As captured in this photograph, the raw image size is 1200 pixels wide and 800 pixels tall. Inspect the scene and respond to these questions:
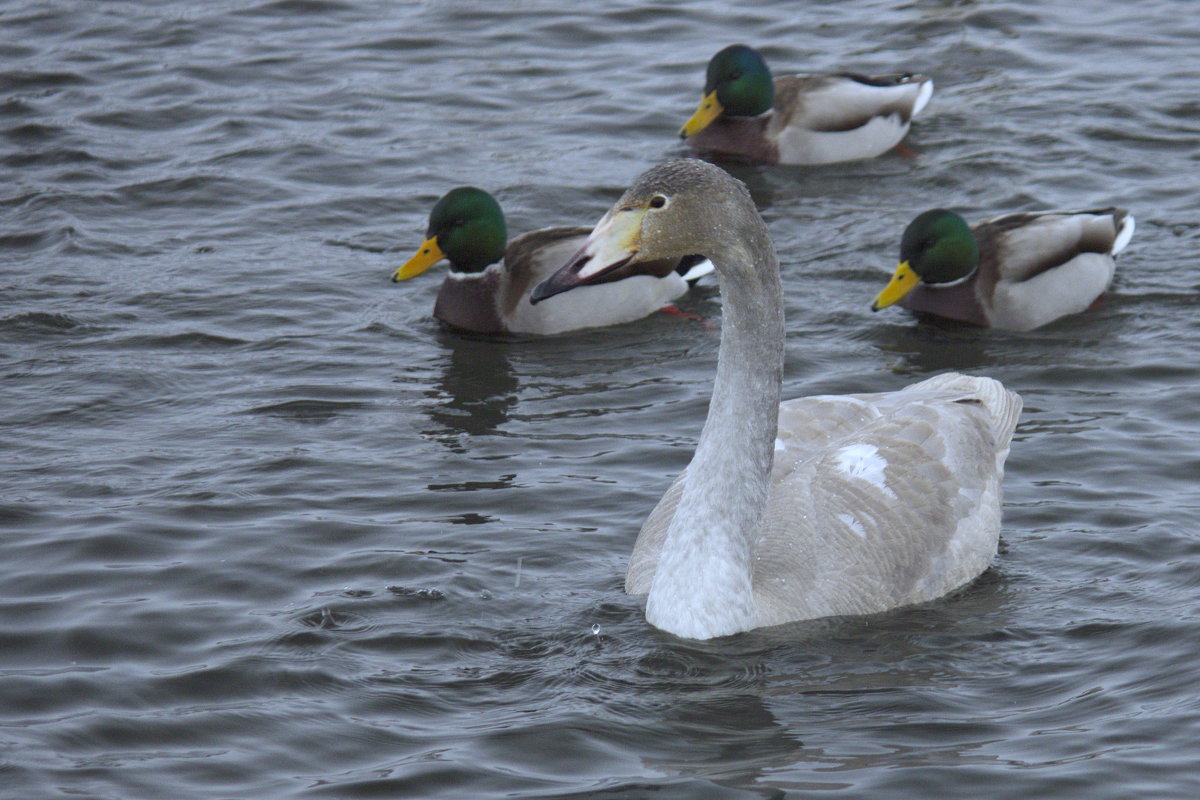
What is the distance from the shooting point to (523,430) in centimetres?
975

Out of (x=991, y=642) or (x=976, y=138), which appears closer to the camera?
(x=991, y=642)

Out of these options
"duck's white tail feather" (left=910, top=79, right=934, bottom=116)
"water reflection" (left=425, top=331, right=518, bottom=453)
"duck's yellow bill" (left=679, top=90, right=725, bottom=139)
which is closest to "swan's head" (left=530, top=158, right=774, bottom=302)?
"water reflection" (left=425, top=331, right=518, bottom=453)

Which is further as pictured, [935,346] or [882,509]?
[935,346]

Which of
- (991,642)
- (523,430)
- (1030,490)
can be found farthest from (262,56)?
(991,642)

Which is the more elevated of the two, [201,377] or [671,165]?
[671,165]

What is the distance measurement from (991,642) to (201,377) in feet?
16.9

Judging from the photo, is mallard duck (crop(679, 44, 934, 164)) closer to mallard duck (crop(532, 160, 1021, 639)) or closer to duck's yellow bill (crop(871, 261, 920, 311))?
duck's yellow bill (crop(871, 261, 920, 311))

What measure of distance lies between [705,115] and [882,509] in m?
7.34

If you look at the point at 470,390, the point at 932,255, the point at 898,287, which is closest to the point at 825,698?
the point at 470,390

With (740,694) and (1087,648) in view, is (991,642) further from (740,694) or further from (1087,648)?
(740,694)

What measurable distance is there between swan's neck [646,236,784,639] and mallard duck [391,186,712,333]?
172 inches

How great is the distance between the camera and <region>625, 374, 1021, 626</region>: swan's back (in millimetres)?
7398

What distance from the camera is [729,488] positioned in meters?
7.11

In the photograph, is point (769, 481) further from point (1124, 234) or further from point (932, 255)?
point (1124, 234)
